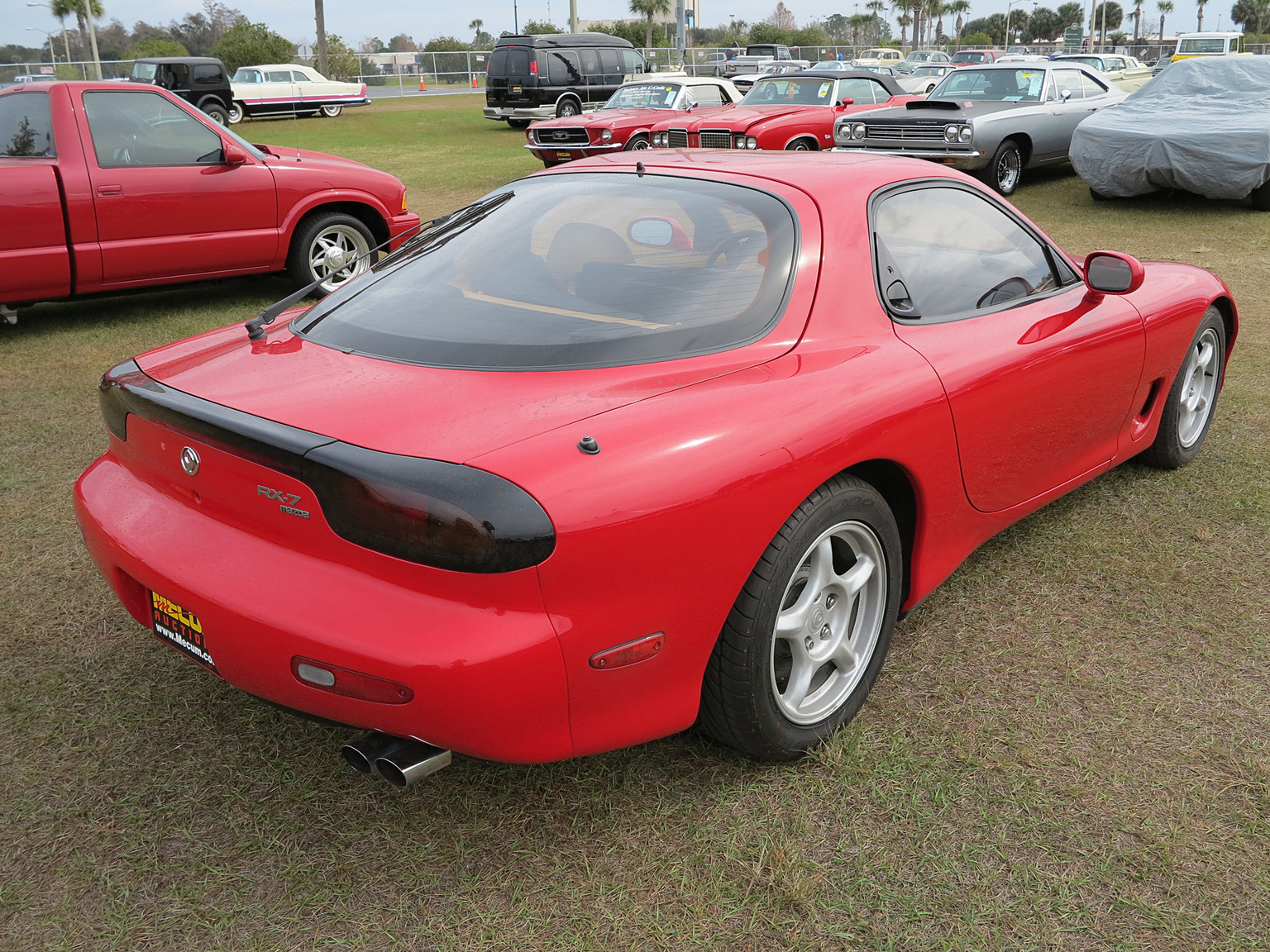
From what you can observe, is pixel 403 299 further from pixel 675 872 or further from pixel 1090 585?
pixel 1090 585

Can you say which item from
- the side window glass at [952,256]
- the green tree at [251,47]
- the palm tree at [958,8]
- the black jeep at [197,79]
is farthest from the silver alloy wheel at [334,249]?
the palm tree at [958,8]

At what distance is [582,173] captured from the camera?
126 inches

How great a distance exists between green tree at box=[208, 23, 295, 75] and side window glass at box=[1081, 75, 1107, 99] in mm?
38497

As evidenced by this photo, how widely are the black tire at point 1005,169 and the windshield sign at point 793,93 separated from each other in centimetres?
252

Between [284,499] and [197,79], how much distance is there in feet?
89.0

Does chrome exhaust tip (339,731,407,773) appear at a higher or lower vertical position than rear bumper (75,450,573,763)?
lower

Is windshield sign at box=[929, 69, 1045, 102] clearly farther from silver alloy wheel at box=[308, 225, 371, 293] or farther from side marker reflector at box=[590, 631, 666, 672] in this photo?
side marker reflector at box=[590, 631, 666, 672]

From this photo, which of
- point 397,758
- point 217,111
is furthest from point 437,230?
point 217,111

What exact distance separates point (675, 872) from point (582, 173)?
2.04 m

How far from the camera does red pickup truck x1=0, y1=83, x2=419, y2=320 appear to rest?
647 cm

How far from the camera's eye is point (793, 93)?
46.5 ft

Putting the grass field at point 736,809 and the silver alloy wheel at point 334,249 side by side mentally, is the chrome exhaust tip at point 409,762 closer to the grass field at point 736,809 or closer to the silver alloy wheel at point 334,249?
the grass field at point 736,809

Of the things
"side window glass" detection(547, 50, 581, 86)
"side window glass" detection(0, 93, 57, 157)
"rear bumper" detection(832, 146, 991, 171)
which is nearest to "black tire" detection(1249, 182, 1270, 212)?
"rear bumper" detection(832, 146, 991, 171)

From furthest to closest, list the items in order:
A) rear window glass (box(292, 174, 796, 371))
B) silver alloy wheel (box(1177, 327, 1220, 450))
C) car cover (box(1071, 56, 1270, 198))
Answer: car cover (box(1071, 56, 1270, 198))
silver alloy wheel (box(1177, 327, 1220, 450))
rear window glass (box(292, 174, 796, 371))
